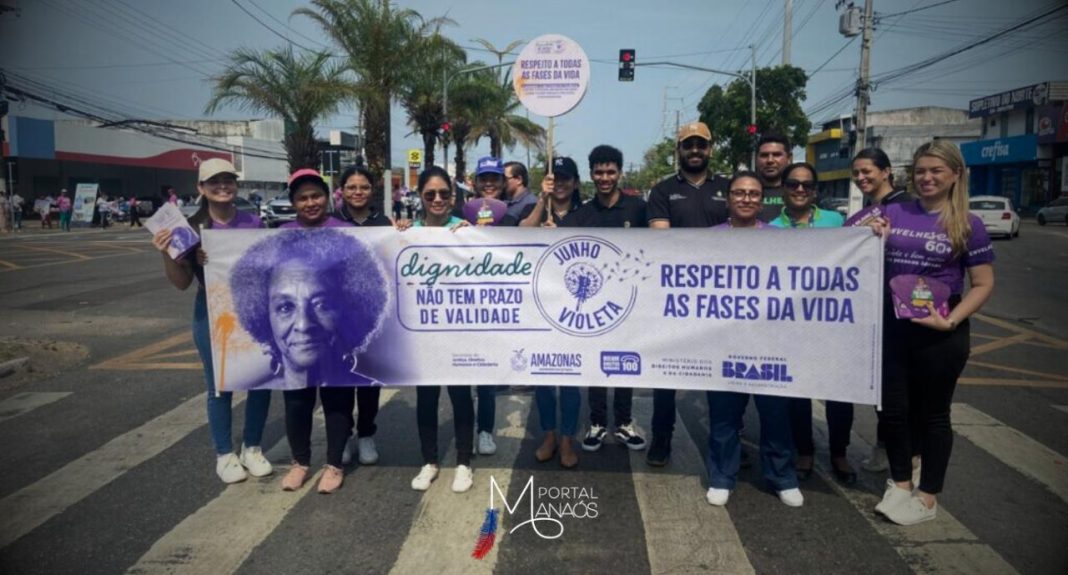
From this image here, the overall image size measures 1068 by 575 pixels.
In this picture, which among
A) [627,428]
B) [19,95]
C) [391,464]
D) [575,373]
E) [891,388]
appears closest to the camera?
[891,388]

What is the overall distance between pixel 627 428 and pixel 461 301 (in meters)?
1.64

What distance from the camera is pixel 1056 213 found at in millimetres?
31797

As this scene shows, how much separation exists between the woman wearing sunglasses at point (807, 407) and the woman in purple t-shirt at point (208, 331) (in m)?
3.48

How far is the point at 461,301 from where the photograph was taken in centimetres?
444

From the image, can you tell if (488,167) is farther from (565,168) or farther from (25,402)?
(25,402)

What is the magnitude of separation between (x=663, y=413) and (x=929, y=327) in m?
1.68

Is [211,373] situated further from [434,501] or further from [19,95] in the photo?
[19,95]

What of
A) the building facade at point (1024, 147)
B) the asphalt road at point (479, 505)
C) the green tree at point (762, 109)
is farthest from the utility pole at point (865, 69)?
the asphalt road at point (479, 505)

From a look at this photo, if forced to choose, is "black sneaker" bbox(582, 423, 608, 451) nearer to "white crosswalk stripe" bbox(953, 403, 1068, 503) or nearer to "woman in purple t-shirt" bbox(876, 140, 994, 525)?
"woman in purple t-shirt" bbox(876, 140, 994, 525)

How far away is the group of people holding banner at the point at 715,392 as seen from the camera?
12.4 feet

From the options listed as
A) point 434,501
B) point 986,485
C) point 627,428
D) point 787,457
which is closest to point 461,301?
point 434,501

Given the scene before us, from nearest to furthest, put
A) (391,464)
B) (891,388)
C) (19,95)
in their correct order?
1. (891,388)
2. (391,464)
3. (19,95)

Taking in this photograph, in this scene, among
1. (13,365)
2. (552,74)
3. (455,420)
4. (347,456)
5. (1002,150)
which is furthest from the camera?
(1002,150)

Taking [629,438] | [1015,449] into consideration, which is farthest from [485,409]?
[1015,449]
